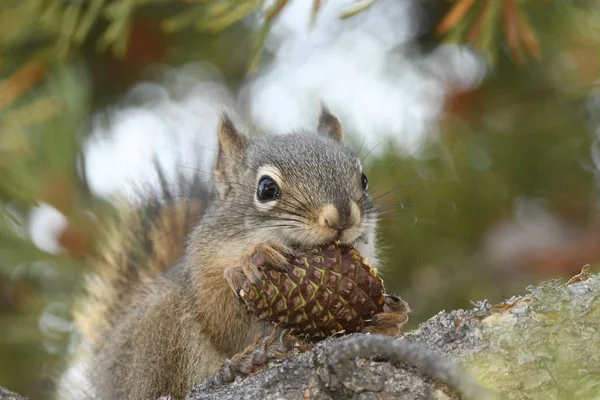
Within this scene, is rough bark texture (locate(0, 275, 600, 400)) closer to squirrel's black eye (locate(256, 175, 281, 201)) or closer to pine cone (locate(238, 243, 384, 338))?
pine cone (locate(238, 243, 384, 338))

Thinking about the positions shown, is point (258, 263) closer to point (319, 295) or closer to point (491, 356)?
point (319, 295)

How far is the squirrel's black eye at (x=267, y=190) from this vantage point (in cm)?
227

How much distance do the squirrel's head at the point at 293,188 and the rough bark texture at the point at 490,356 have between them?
25.2 inches

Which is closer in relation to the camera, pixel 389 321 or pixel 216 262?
pixel 389 321

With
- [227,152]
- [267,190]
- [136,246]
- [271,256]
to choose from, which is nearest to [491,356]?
[271,256]

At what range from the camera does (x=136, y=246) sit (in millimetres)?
2896

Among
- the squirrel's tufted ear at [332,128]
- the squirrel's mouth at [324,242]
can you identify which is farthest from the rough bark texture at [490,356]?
the squirrel's tufted ear at [332,128]

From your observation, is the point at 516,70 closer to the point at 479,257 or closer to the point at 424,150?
the point at 424,150

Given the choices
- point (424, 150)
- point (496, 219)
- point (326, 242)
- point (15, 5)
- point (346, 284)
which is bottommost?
point (346, 284)

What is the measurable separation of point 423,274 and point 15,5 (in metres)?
1.74

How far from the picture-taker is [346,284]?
1707 mm

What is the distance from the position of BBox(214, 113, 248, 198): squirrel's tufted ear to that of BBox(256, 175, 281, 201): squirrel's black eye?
33 cm

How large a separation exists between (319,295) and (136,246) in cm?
138

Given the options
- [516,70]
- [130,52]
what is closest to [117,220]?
[130,52]
